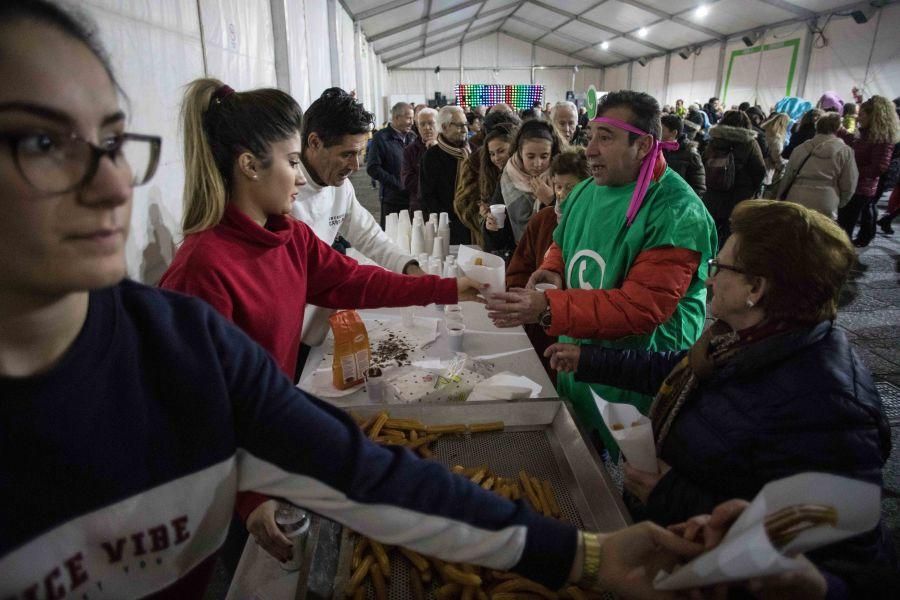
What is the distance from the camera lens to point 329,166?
2.47 metres

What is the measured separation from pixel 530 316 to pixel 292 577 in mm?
1214

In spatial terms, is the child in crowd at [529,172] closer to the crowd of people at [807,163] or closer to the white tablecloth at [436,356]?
the white tablecloth at [436,356]

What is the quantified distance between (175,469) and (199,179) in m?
1.00

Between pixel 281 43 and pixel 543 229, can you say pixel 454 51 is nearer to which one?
pixel 281 43

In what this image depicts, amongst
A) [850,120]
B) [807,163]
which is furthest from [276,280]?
[850,120]

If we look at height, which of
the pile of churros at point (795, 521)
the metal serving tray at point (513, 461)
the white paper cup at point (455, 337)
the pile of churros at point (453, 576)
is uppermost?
the pile of churros at point (795, 521)

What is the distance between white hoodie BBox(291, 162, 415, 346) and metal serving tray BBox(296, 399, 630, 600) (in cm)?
73

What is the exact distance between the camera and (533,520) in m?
0.94

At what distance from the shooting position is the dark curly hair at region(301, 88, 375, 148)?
7.74 feet

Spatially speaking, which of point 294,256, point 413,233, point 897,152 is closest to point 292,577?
point 294,256

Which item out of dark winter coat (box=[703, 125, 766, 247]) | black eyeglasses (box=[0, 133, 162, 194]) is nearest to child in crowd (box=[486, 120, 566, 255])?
black eyeglasses (box=[0, 133, 162, 194])

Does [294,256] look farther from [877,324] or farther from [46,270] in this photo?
[877,324]

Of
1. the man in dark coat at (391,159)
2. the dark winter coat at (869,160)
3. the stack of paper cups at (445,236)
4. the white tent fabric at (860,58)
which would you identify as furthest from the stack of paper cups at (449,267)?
the white tent fabric at (860,58)

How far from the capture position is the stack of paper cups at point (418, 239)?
3773 millimetres
